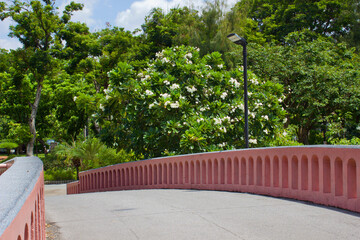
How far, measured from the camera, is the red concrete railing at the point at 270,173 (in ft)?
25.2

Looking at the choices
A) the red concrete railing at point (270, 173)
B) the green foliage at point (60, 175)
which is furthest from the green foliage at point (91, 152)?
the red concrete railing at point (270, 173)

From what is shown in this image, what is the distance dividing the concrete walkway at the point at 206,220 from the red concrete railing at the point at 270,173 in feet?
1.14

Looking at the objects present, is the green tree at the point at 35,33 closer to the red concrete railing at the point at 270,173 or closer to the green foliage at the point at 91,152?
the green foliage at the point at 91,152

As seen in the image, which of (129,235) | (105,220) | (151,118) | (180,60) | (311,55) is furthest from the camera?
(311,55)

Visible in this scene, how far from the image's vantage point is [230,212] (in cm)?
798

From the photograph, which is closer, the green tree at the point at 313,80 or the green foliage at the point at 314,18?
the green tree at the point at 313,80

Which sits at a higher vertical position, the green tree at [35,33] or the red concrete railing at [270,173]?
the green tree at [35,33]

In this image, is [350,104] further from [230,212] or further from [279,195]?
[230,212]

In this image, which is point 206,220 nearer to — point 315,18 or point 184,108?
point 184,108

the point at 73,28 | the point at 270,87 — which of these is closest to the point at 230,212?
the point at 270,87

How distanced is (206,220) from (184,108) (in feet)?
33.7

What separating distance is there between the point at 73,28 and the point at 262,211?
36.0 m

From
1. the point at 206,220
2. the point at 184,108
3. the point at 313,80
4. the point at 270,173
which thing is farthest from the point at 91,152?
the point at 206,220

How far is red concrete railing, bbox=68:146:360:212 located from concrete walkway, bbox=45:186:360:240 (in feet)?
1.14
